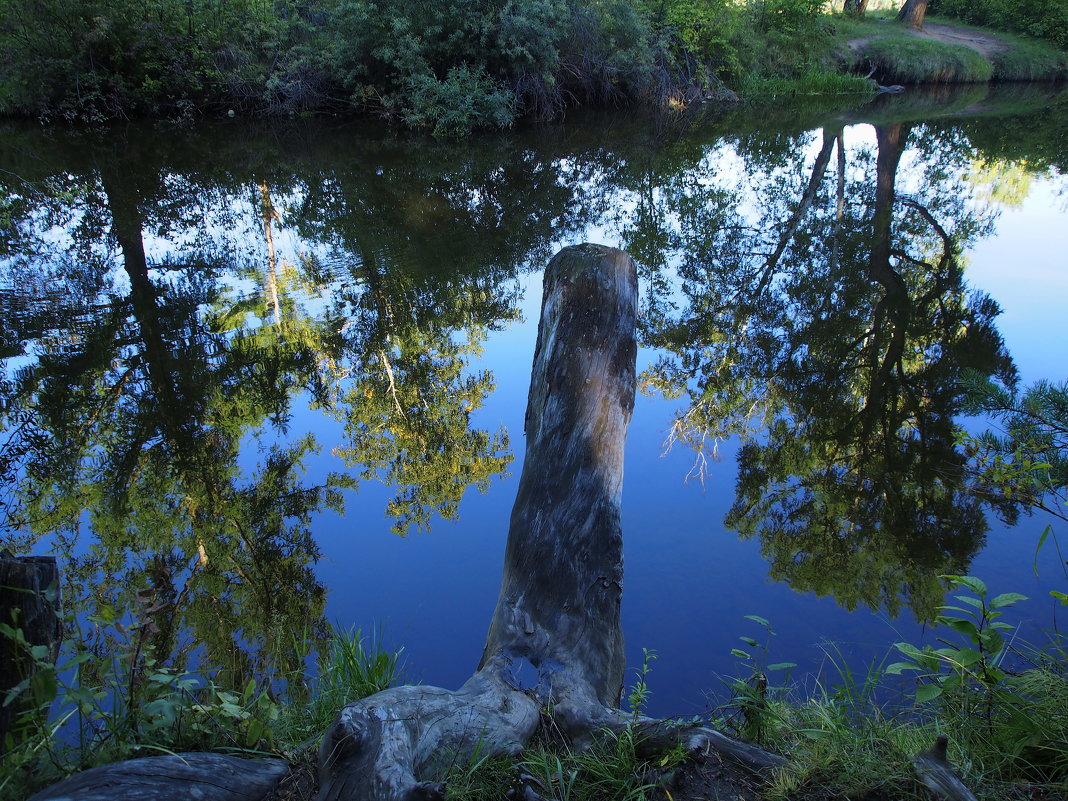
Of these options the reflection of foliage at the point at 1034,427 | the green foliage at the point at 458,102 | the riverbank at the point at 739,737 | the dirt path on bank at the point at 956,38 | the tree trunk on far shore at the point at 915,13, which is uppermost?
the tree trunk on far shore at the point at 915,13

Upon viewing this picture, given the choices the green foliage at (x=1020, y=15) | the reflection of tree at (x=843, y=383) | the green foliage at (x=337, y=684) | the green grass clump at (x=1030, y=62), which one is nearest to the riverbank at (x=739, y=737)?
the green foliage at (x=337, y=684)

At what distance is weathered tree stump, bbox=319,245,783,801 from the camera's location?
2100 millimetres

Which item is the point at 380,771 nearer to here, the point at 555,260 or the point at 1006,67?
the point at 555,260

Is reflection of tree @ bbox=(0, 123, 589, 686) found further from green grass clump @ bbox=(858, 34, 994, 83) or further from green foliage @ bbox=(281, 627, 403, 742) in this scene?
green grass clump @ bbox=(858, 34, 994, 83)

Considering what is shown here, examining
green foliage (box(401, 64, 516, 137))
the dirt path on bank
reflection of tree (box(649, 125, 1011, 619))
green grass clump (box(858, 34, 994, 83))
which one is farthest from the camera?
the dirt path on bank

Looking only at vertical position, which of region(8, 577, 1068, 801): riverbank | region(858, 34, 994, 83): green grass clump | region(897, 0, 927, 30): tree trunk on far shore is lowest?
region(8, 577, 1068, 801): riverbank

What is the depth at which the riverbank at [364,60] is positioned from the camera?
1778 centimetres

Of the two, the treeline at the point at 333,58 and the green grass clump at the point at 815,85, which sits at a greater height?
the green grass clump at the point at 815,85

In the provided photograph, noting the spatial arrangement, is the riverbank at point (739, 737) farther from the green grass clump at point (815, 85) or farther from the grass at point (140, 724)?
the green grass clump at point (815, 85)

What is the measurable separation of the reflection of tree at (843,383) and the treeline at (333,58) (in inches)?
397

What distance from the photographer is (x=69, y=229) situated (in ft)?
34.4

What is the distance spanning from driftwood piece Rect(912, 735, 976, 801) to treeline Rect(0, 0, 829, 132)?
58.2ft

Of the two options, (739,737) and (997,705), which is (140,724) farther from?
(997,705)

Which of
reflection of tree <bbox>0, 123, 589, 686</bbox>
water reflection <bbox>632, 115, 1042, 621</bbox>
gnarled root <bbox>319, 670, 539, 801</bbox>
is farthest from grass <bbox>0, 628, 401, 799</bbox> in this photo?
water reflection <bbox>632, 115, 1042, 621</bbox>
